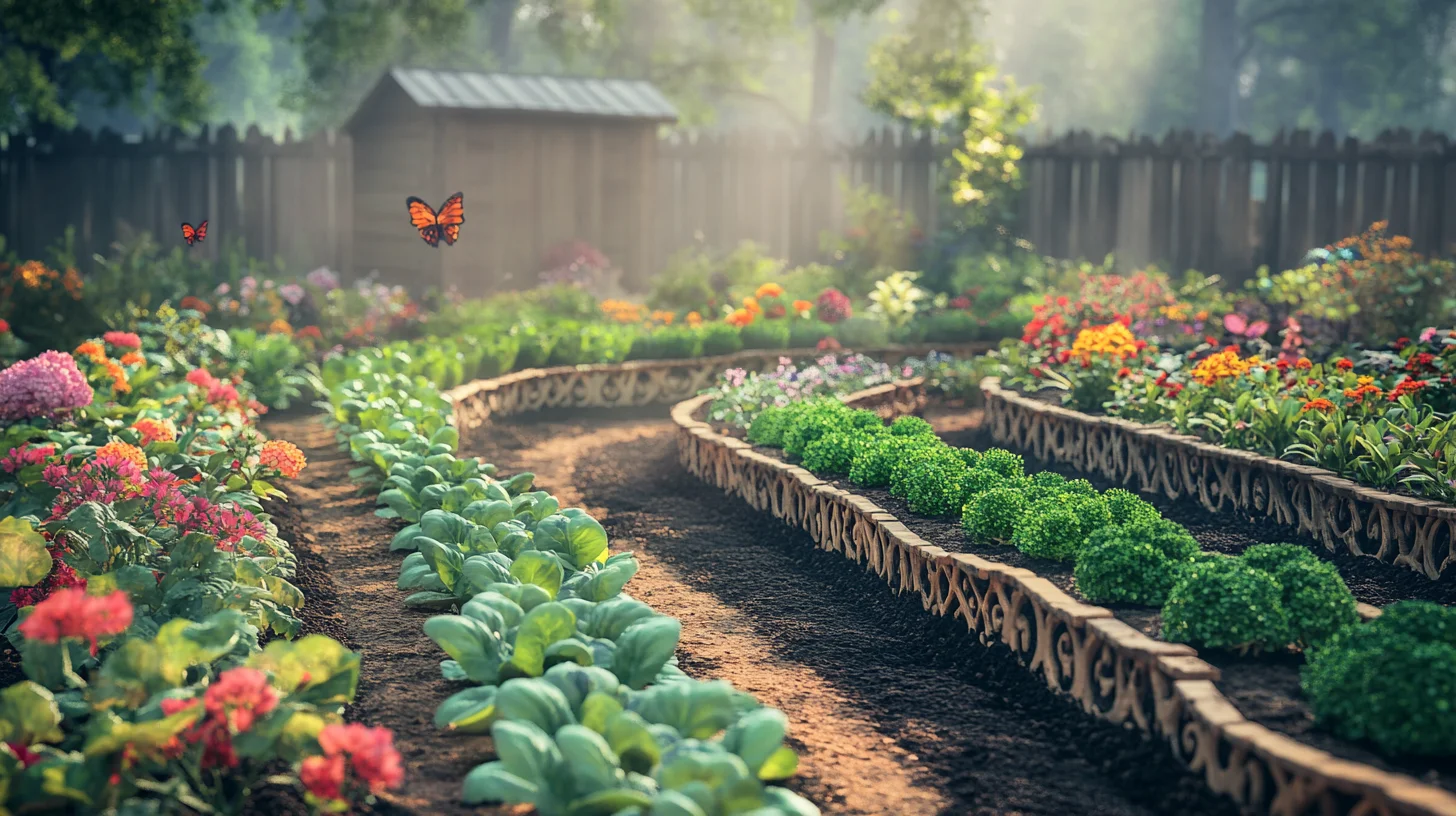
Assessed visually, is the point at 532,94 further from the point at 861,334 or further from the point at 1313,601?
the point at 1313,601

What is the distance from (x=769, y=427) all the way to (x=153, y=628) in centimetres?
449

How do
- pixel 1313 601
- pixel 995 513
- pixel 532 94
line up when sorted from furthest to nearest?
pixel 532 94 → pixel 995 513 → pixel 1313 601

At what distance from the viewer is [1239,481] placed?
7844mm

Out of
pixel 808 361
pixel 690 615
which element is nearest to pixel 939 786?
pixel 690 615

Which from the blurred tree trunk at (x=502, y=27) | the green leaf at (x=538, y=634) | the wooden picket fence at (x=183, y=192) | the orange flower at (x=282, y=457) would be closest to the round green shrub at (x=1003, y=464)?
the green leaf at (x=538, y=634)

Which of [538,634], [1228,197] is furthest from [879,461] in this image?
[1228,197]

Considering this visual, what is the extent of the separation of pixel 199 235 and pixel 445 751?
3409mm

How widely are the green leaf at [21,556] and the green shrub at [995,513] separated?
3575mm

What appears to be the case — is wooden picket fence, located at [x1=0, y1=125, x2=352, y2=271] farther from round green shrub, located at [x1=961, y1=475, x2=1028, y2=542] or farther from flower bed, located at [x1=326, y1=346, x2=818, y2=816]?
round green shrub, located at [x1=961, y1=475, x2=1028, y2=542]

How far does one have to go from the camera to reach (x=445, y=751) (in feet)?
14.1

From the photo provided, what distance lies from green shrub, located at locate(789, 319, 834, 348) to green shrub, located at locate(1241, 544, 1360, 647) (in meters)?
8.13

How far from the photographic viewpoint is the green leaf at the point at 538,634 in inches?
177

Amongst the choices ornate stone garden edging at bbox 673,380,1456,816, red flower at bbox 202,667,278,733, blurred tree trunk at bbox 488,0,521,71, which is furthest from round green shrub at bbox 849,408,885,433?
blurred tree trunk at bbox 488,0,521,71

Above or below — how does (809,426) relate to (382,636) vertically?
above
